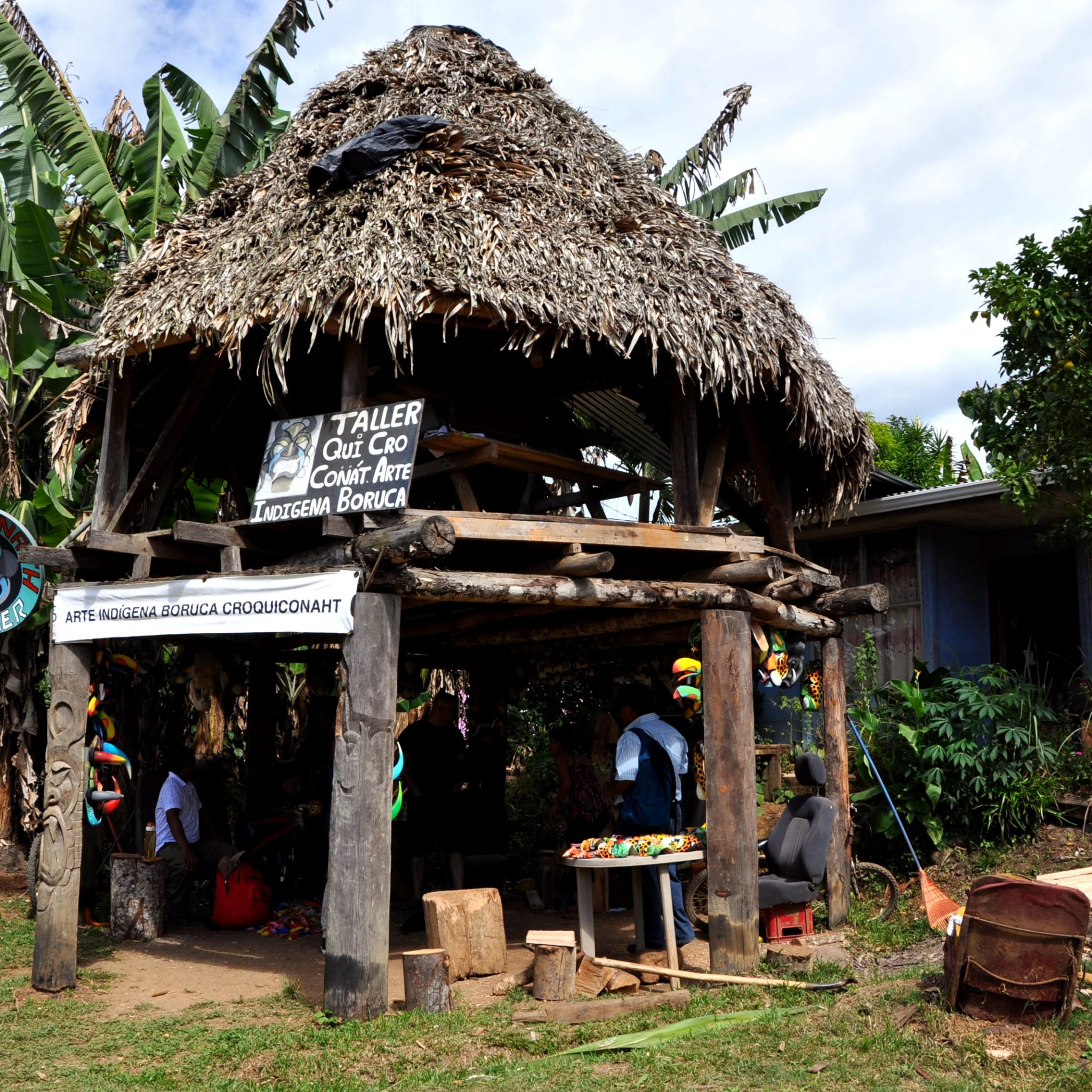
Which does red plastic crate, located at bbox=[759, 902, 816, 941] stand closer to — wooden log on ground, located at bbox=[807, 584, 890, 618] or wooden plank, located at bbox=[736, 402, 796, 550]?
wooden log on ground, located at bbox=[807, 584, 890, 618]

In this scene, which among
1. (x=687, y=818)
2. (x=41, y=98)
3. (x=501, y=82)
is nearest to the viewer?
(x=501, y=82)

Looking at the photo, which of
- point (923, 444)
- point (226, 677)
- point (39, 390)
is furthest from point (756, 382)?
point (923, 444)

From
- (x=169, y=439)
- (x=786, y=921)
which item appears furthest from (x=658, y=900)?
(x=169, y=439)

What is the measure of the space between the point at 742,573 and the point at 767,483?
1447 millimetres

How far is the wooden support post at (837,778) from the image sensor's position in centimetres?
889

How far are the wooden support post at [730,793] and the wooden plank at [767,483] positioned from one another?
1.47 metres

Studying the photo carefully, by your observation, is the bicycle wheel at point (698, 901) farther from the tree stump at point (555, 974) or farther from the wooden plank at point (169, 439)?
the wooden plank at point (169, 439)

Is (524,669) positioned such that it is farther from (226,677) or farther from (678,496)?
(678,496)

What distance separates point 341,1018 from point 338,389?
493 cm

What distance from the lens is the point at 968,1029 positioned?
544 cm

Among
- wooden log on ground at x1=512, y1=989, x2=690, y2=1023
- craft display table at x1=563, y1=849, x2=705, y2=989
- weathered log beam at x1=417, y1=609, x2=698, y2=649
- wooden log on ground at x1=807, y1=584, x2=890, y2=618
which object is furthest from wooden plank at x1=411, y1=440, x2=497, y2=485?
wooden log on ground at x1=807, y1=584, x2=890, y2=618

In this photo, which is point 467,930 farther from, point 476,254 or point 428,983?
point 476,254

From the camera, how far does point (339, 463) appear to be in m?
6.80

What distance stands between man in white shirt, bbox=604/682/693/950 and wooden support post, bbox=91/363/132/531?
13.0ft
